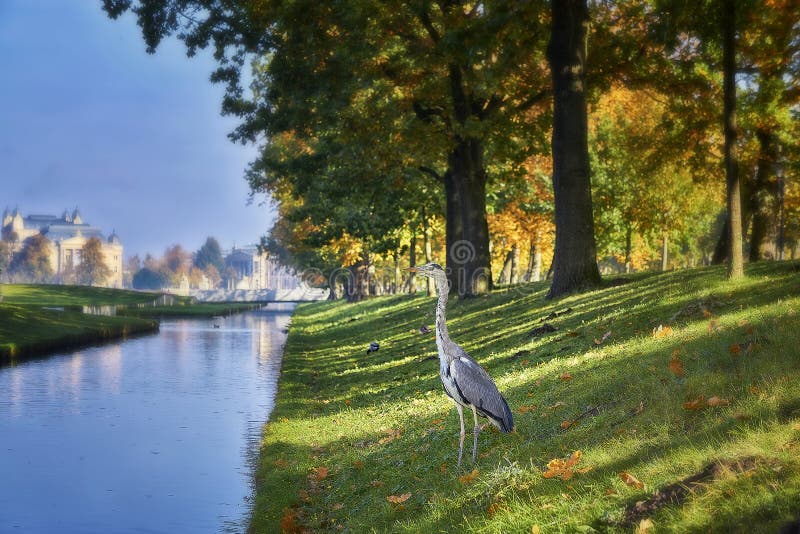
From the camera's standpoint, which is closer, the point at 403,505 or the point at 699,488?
the point at 699,488

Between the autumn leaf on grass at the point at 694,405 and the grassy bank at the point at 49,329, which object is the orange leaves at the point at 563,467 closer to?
the autumn leaf on grass at the point at 694,405

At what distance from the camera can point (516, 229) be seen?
56656 mm

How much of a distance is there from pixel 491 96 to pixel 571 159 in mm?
9763

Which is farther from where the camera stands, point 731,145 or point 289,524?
point 731,145

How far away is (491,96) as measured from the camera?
31.9 metres

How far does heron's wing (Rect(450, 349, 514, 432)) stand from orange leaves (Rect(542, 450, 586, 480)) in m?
1.22

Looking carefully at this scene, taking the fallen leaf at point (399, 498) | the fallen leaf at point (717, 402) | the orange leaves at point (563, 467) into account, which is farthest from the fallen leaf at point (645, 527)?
the fallen leaf at point (399, 498)

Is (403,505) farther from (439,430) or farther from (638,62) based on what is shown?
(638,62)

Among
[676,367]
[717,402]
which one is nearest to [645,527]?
[717,402]

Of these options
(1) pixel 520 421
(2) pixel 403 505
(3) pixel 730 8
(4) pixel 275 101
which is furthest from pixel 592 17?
(2) pixel 403 505

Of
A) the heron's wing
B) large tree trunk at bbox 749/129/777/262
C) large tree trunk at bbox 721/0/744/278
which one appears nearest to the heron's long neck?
the heron's wing

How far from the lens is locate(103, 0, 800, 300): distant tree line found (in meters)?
22.9

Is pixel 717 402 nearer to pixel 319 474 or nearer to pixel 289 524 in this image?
pixel 289 524

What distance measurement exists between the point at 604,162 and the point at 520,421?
4392cm
